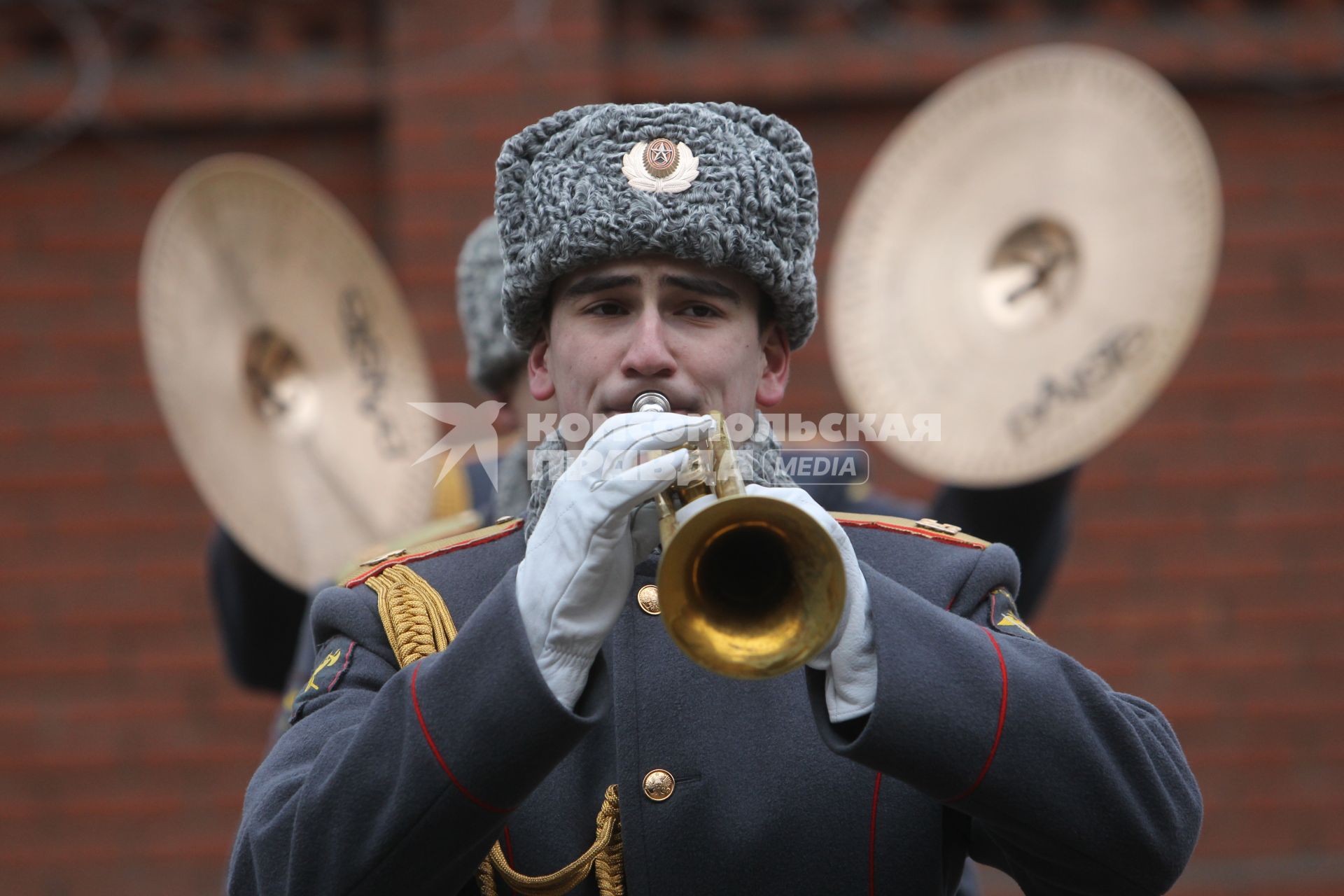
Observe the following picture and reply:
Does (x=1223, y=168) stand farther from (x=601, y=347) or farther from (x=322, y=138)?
(x=601, y=347)

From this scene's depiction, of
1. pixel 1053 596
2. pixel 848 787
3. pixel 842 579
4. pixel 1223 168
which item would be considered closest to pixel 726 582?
pixel 842 579

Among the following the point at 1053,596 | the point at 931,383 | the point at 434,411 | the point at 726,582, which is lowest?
the point at 1053,596

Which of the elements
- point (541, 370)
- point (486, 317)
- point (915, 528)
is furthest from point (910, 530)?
point (486, 317)

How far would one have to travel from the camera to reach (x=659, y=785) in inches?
85.3

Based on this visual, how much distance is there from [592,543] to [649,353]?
14.0 inches

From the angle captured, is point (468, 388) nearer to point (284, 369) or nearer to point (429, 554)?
point (284, 369)

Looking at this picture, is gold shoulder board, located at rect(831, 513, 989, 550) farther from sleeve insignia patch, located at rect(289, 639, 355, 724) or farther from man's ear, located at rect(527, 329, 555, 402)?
sleeve insignia patch, located at rect(289, 639, 355, 724)

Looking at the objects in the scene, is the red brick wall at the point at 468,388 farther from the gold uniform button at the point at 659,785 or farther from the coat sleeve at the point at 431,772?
the coat sleeve at the point at 431,772

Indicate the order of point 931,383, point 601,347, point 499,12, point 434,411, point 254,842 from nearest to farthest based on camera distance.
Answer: point 254,842
point 601,347
point 931,383
point 434,411
point 499,12

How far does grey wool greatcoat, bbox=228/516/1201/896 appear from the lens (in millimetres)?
1957

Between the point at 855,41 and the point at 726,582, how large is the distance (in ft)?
12.8

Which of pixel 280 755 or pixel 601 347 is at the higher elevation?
pixel 601 347

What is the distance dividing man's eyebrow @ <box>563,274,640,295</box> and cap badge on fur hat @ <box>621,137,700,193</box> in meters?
0.11

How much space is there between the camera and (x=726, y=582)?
1971mm
